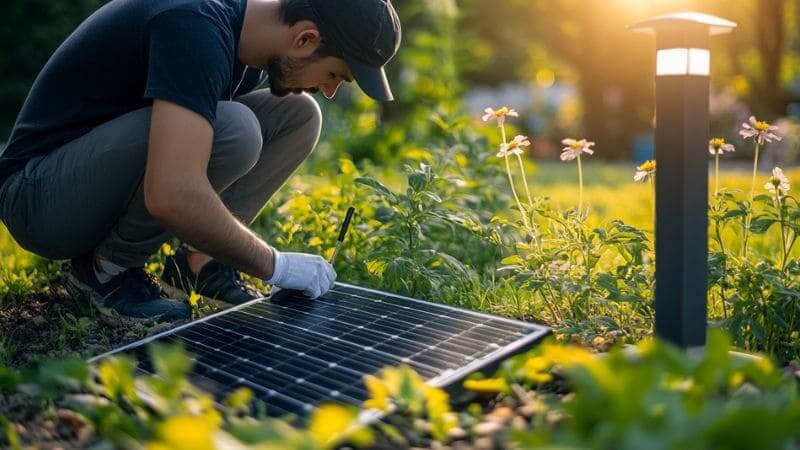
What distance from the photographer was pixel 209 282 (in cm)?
300

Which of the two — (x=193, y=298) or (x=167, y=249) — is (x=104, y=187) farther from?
(x=167, y=249)

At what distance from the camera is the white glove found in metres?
2.64

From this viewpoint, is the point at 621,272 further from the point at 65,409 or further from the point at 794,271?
the point at 65,409

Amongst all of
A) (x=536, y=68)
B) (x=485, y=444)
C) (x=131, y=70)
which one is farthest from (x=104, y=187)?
(x=536, y=68)

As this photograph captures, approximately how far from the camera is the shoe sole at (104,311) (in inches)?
110

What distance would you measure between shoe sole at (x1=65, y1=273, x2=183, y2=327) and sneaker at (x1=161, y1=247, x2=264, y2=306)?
0.76 ft

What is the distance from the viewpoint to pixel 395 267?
2871 millimetres

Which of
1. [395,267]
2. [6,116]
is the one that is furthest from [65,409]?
[6,116]

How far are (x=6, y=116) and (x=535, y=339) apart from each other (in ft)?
30.1

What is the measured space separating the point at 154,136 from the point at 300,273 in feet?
2.24

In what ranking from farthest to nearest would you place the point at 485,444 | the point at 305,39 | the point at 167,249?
the point at 167,249
the point at 305,39
the point at 485,444

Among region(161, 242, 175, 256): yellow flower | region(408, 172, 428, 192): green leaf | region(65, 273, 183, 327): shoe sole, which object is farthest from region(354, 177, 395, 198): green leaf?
region(161, 242, 175, 256): yellow flower

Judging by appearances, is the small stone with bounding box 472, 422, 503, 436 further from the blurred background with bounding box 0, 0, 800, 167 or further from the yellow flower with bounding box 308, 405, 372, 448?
the blurred background with bounding box 0, 0, 800, 167

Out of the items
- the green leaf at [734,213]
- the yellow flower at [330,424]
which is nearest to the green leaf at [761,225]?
the green leaf at [734,213]
